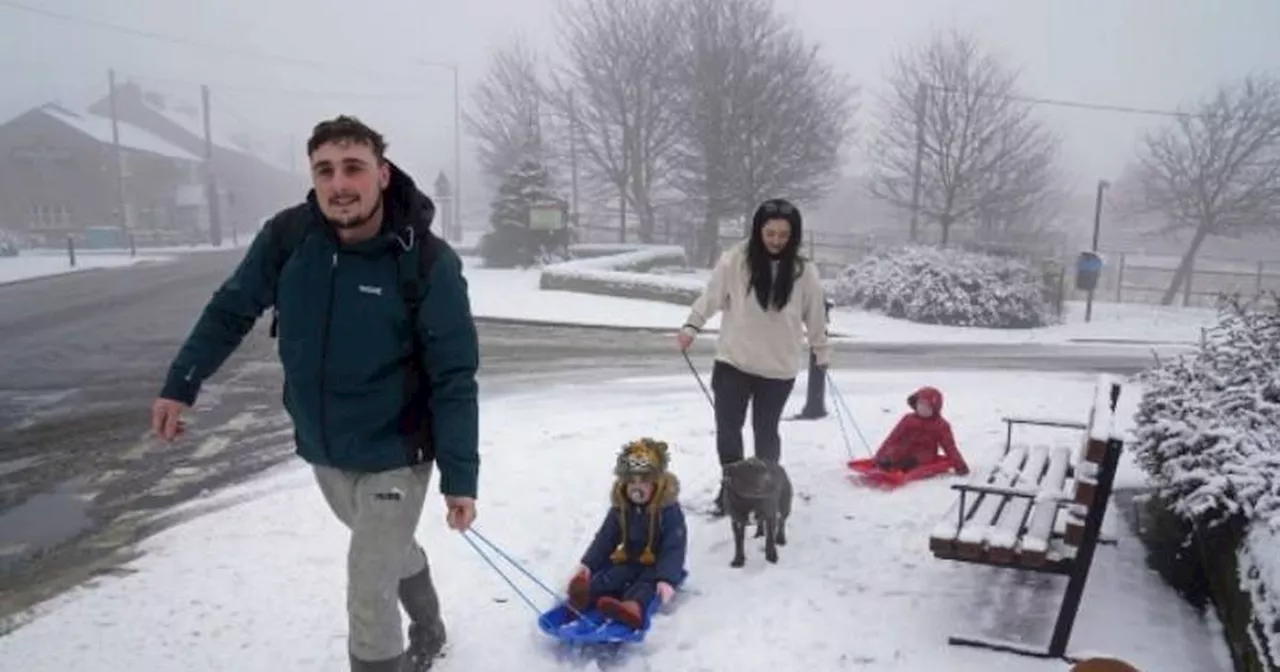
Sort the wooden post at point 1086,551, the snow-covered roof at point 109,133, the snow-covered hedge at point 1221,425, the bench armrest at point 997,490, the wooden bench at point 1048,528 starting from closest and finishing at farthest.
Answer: the wooden post at point 1086,551, the wooden bench at point 1048,528, the snow-covered hedge at point 1221,425, the bench armrest at point 997,490, the snow-covered roof at point 109,133

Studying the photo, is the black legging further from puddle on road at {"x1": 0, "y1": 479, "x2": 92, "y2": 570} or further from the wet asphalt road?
puddle on road at {"x1": 0, "y1": 479, "x2": 92, "y2": 570}

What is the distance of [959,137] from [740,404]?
23.7 meters

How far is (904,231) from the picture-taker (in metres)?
51.8

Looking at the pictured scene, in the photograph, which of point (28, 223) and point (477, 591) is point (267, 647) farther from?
point (28, 223)

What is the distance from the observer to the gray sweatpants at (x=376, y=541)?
9.62ft

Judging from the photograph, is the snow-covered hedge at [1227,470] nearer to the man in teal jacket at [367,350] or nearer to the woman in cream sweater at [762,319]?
the woman in cream sweater at [762,319]

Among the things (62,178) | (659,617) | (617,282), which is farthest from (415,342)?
(62,178)

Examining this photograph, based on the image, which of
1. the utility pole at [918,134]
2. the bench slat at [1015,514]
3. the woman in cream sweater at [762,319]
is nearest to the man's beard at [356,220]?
the woman in cream sweater at [762,319]

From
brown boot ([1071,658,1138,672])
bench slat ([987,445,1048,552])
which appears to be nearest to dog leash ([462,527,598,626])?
bench slat ([987,445,1048,552])

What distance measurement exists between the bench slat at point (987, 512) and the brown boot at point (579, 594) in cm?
170

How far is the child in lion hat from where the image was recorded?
4129 mm

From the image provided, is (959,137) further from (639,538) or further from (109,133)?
(109,133)

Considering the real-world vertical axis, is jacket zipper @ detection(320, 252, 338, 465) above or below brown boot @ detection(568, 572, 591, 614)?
above

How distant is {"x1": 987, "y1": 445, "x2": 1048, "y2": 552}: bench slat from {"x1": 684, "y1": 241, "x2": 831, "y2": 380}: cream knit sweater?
1.36m
